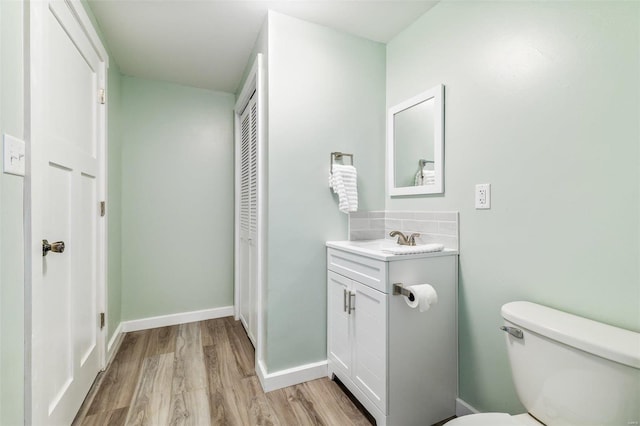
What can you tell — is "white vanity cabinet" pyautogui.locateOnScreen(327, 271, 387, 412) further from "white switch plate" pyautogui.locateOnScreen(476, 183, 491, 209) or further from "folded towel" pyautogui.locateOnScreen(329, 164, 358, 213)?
"white switch plate" pyautogui.locateOnScreen(476, 183, 491, 209)

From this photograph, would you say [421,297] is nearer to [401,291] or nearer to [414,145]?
[401,291]

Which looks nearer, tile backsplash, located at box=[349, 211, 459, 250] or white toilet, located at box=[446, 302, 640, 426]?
white toilet, located at box=[446, 302, 640, 426]

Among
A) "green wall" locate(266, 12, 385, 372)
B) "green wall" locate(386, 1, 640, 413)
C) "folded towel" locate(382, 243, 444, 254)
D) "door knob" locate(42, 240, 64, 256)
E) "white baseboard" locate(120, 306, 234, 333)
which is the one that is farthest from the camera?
"white baseboard" locate(120, 306, 234, 333)

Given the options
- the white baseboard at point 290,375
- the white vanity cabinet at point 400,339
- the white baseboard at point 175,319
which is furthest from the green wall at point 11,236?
the white baseboard at point 175,319

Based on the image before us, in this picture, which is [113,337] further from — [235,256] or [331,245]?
[331,245]

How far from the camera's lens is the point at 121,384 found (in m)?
1.73

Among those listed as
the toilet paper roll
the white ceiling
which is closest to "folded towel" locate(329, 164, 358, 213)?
the toilet paper roll

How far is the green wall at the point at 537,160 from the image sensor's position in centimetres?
→ 93

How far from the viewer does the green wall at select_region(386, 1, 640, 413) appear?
93cm

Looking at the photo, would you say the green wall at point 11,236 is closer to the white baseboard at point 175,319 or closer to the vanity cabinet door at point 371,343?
the vanity cabinet door at point 371,343

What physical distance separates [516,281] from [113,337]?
265cm

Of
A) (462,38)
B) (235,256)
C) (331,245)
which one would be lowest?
(235,256)

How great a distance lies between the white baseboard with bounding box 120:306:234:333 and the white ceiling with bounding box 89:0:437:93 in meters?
2.18

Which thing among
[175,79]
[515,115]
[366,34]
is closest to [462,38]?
[515,115]
